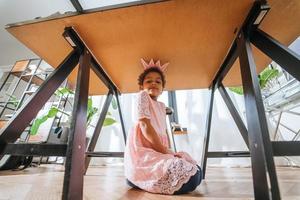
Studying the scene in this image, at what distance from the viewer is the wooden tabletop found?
18.8 inches

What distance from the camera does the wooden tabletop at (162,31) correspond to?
0.48m

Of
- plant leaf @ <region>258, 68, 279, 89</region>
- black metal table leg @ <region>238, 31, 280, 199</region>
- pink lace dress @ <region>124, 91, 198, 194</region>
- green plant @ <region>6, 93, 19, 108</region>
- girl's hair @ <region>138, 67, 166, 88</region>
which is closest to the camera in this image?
black metal table leg @ <region>238, 31, 280, 199</region>

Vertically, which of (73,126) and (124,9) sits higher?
(124,9)

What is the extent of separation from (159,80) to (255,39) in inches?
17.8

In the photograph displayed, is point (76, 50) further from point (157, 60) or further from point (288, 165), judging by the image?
point (288, 165)

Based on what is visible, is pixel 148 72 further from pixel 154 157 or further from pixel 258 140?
pixel 258 140

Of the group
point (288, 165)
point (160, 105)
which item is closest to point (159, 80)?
point (160, 105)

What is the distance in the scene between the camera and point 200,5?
1.52 feet

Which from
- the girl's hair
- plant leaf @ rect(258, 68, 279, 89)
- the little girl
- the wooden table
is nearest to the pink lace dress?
the little girl

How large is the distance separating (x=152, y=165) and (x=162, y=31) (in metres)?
0.50

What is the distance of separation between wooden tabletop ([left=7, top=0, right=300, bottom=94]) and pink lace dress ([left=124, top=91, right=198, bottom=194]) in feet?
0.69

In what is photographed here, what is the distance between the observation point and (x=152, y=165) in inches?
26.9

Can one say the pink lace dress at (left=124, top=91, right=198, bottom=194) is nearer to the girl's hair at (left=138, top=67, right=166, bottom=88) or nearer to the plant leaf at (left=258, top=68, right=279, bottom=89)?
the girl's hair at (left=138, top=67, right=166, bottom=88)

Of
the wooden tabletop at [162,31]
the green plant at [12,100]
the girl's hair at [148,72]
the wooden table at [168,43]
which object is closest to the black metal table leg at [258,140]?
the wooden table at [168,43]
